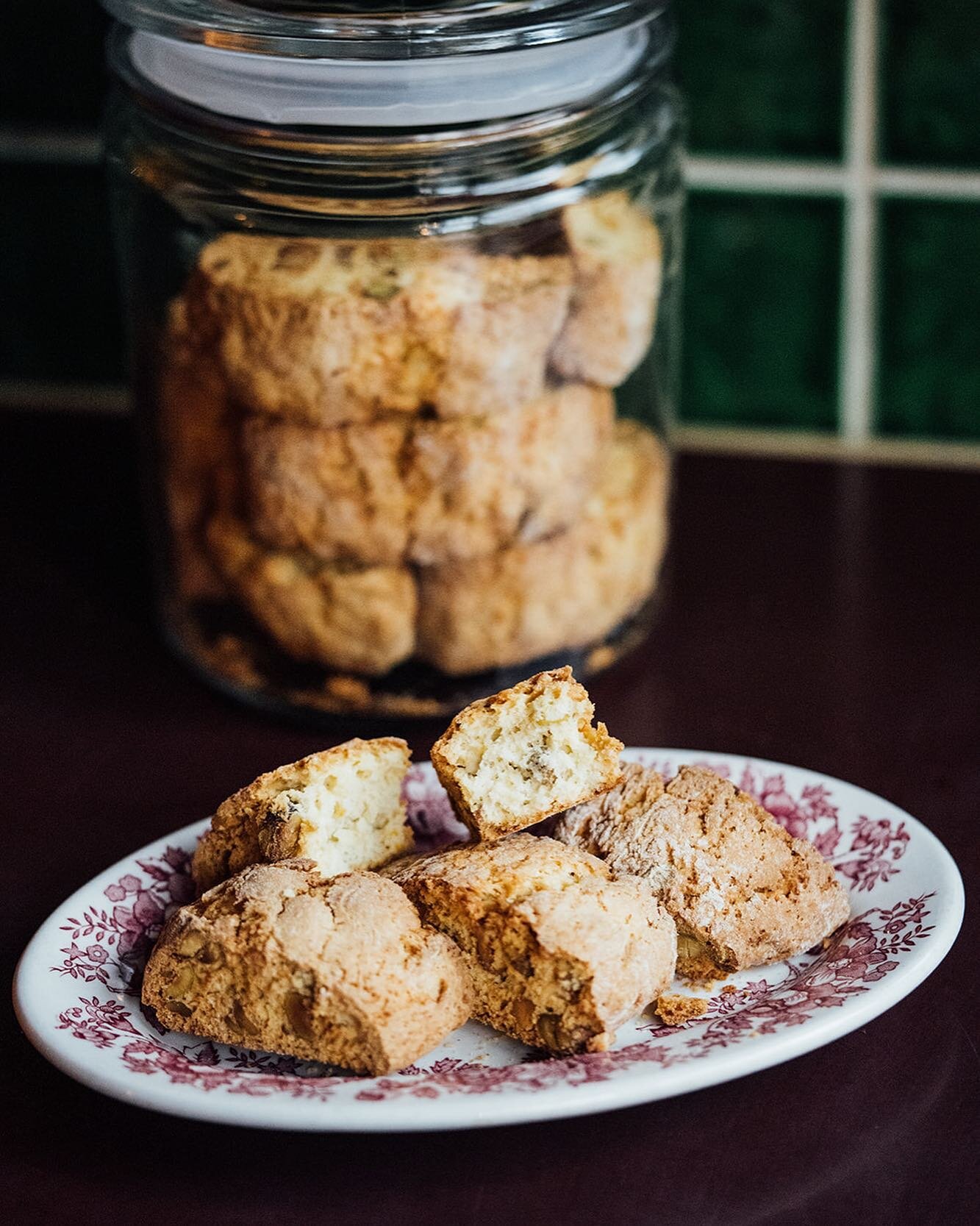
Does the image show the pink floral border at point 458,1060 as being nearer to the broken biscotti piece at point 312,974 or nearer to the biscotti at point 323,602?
the broken biscotti piece at point 312,974

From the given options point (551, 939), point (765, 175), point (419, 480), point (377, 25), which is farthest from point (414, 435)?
point (765, 175)

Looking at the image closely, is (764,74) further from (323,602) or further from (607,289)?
(323,602)

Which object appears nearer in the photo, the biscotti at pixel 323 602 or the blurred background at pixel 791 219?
the biscotti at pixel 323 602

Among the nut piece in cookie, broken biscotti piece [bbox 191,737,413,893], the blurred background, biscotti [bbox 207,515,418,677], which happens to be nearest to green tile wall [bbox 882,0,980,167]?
the blurred background

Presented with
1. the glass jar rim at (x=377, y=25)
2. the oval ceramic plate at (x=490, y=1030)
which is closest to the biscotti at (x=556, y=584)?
the oval ceramic plate at (x=490, y=1030)

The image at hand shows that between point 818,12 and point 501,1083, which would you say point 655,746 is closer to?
point 501,1083

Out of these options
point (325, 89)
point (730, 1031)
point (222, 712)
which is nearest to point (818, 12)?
point (325, 89)
